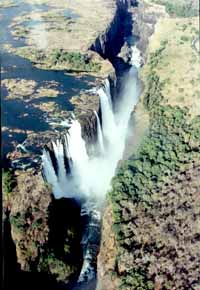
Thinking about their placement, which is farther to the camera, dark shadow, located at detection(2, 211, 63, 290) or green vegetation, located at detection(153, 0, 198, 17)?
green vegetation, located at detection(153, 0, 198, 17)

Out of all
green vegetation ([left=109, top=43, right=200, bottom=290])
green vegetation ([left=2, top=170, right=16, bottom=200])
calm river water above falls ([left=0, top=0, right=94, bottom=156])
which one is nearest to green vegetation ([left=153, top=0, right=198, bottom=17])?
calm river water above falls ([left=0, top=0, right=94, bottom=156])

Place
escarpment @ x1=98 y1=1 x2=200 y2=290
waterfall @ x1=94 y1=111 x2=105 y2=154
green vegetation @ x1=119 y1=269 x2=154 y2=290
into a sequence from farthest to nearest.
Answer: waterfall @ x1=94 y1=111 x2=105 y2=154 → escarpment @ x1=98 y1=1 x2=200 y2=290 → green vegetation @ x1=119 y1=269 x2=154 y2=290

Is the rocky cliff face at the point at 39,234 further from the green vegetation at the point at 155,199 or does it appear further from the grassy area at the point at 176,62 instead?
the grassy area at the point at 176,62

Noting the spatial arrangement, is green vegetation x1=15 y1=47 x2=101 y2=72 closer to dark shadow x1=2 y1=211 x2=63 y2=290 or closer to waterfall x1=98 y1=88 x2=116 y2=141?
waterfall x1=98 y1=88 x2=116 y2=141

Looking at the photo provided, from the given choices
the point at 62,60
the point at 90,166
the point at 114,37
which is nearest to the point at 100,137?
the point at 90,166

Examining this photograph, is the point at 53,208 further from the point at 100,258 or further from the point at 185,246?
the point at 185,246

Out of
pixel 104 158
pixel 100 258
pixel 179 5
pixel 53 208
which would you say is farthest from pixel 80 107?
pixel 179 5

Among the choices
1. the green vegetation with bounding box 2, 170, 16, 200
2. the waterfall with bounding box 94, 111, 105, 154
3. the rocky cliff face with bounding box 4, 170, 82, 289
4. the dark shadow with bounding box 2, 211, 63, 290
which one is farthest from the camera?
the waterfall with bounding box 94, 111, 105, 154
